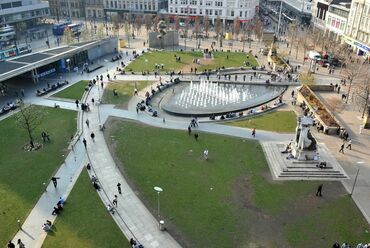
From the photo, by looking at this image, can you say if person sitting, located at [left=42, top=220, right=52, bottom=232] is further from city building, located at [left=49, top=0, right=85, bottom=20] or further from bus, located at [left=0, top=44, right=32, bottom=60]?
city building, located at [left=49, top=0, right=85, bottom=20]

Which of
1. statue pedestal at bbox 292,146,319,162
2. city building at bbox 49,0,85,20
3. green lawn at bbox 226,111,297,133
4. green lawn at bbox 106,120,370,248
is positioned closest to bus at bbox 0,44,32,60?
green lawn at bbox 106,120,370,248

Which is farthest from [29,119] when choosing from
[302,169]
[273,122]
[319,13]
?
[319,13]

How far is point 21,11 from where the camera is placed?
104 m

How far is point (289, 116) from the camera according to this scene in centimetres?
5159

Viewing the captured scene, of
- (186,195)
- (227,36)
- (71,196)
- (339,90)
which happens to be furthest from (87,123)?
(227,36)

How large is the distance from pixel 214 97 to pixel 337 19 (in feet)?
190

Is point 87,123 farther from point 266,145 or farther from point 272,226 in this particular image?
point 272,226

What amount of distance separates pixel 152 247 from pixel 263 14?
126736mm

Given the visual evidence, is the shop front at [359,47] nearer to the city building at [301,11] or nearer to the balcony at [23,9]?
the city building at [301,11]

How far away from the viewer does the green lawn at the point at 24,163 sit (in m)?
31.5

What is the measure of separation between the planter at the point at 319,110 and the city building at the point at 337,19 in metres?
44.9

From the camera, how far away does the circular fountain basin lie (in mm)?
53625

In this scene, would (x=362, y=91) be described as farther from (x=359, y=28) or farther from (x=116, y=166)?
(x=116, y=166)

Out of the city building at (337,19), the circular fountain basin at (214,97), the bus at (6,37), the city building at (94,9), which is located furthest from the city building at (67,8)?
the city building at (337,19)
